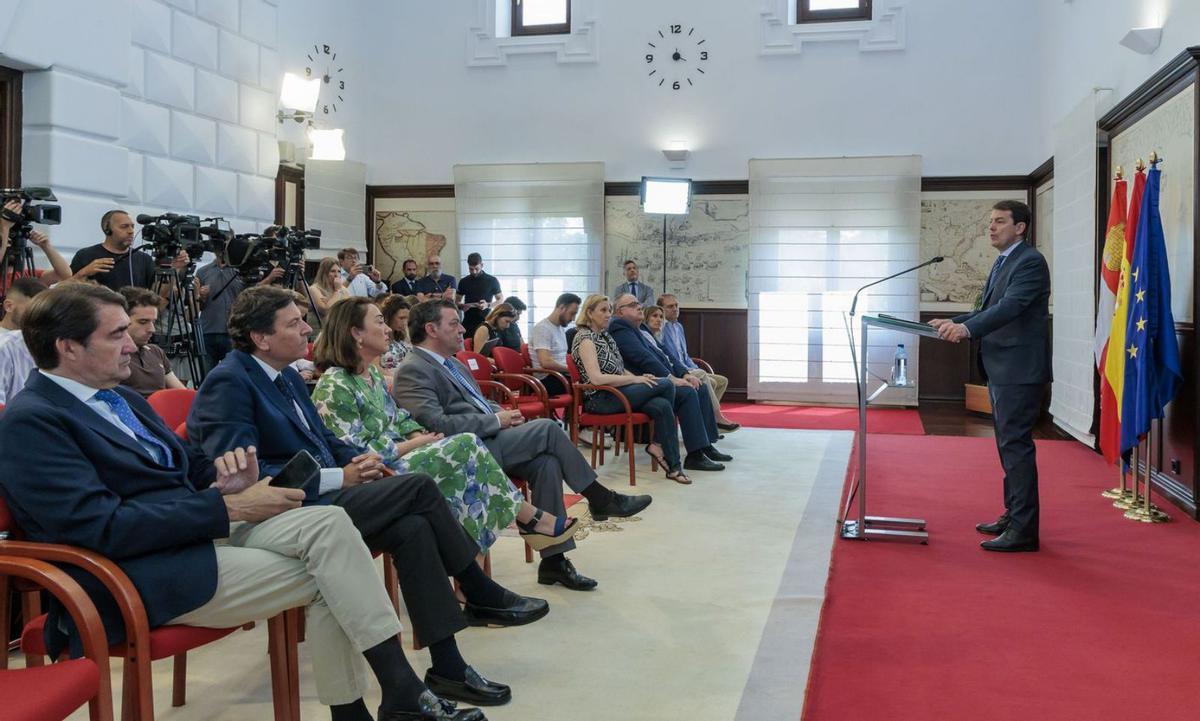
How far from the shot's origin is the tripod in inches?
226

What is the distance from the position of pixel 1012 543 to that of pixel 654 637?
197 centimetres

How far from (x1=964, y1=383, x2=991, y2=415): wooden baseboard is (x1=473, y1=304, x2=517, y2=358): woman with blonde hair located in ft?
16.4

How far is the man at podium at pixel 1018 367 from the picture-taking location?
14.5 ft

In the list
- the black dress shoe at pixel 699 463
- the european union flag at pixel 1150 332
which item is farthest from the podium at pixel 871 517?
the black dress shoe at pixel 699 463

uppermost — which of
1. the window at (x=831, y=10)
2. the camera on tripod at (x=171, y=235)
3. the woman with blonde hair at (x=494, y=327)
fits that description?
the window at (x=831, y=10)

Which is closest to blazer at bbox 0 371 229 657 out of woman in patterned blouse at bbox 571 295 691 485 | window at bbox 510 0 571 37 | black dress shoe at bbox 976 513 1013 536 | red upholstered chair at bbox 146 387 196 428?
red upholstered chair at bbox 146 387 196 428

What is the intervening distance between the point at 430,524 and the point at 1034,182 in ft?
30.5

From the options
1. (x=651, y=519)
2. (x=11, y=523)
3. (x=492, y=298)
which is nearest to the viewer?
(x=11, y=523)

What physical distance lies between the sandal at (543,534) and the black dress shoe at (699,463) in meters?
2.86

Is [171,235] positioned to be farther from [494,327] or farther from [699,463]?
[699,463]

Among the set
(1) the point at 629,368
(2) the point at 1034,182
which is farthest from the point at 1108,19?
(1) the point at 629,368

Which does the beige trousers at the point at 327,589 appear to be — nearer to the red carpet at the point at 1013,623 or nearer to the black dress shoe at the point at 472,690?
Answer: the black dress shoe at the point at 472,690

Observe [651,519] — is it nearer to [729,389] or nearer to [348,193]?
[729,389]

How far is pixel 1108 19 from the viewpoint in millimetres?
7258
